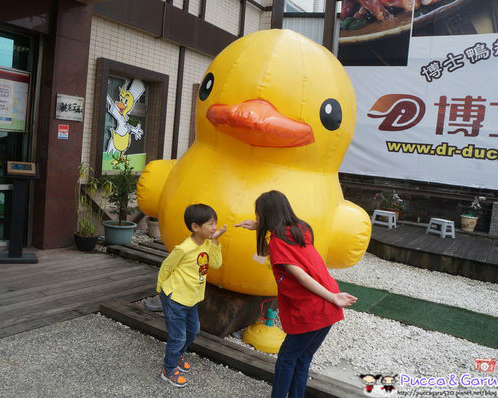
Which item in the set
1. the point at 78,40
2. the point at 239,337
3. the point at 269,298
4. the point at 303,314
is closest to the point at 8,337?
the point at 239,337

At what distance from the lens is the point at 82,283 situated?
5012 millimetres

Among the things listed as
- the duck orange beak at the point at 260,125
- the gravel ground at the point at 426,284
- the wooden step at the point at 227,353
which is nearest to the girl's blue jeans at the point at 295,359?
the wooden step at the point at 227,353

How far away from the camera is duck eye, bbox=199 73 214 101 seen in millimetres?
3729

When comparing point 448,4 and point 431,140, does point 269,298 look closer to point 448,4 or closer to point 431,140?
point 431,140

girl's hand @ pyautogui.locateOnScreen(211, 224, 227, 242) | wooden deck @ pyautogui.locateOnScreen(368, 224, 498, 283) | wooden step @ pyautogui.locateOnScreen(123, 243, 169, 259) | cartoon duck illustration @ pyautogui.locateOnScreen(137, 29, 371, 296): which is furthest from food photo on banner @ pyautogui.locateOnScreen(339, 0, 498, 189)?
girl's hand @ pyautogui.locateOnScreen(211, 224, 227, 242)

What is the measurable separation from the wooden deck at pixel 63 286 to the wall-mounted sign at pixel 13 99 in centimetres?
167

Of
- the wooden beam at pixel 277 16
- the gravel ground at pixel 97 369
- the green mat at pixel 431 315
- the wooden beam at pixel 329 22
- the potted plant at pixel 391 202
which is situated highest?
the wooden beam at pixel 329 22

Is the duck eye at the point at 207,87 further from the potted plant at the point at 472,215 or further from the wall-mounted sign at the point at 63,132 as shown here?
the potted plant at the point at 472,215

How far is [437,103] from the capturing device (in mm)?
9344

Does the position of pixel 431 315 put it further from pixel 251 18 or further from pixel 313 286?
pixel 251 18

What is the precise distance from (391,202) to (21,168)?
728 cm

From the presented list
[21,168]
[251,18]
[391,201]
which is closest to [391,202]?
[391,201]

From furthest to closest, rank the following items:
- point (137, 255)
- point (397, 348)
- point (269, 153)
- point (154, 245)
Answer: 1. point (154, 245)
2. point (137, 255)
3. point (397, 348)
4. point (269, 153)

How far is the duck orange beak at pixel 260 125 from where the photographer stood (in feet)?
10.2
